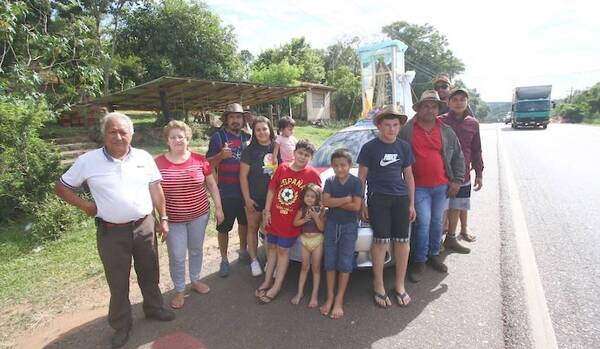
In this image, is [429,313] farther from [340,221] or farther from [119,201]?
[119,201]

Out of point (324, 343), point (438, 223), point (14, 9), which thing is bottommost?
point (324, 343)

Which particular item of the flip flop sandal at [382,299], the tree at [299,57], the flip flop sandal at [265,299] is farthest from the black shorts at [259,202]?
the tree at [299,57]

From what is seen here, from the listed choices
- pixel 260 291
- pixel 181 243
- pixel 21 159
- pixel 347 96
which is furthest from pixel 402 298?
pixel 347 96

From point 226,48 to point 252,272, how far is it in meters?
17.2

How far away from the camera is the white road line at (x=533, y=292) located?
261cm

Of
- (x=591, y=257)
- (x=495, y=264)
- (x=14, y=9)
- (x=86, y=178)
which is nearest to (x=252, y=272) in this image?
(x=86, y=178)

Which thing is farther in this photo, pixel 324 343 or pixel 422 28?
pixel 422 28

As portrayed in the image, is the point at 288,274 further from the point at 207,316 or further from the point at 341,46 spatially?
the point at 341,46

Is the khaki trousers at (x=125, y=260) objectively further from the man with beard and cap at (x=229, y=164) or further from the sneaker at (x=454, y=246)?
the sneaker at (x=454, y=246)

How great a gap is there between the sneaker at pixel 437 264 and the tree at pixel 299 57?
29.2 metres

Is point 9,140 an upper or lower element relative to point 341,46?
lower

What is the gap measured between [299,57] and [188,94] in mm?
23340

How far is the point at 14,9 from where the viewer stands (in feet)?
18.7

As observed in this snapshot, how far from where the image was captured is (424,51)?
47.3 meters
